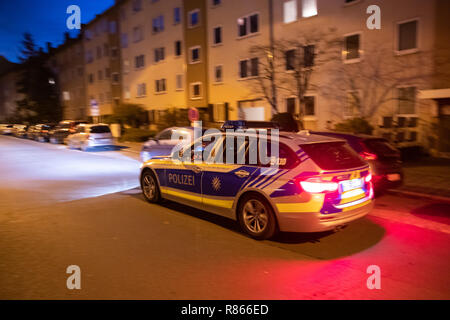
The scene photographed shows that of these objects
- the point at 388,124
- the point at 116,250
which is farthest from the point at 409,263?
the point at 388,124

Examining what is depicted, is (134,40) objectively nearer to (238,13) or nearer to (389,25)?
(238,13)

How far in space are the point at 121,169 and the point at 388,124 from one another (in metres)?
11.6

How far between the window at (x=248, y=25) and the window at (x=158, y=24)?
10598mm

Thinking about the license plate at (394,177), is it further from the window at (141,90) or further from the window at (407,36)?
the window at (141,90)

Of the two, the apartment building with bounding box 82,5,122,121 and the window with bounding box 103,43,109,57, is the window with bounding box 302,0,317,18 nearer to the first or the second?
the apartment building with bounding box 82,5,122,121

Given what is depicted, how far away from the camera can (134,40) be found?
35.9 metres

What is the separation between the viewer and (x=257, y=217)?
5.41 meters

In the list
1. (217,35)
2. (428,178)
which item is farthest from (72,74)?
(428,178)

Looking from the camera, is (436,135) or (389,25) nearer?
(436,135)

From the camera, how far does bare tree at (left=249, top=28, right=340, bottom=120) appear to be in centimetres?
1781

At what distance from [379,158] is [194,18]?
Result: 78.3 feet

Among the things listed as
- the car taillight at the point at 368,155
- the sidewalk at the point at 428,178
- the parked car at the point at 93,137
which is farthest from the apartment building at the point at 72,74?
the car taillight at the point at 368,155

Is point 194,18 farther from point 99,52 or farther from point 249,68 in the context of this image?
point 99,52

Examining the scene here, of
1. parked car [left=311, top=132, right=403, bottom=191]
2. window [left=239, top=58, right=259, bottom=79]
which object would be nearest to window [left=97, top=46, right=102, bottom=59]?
window [left=239, top=58, right=259, bottom=79]
